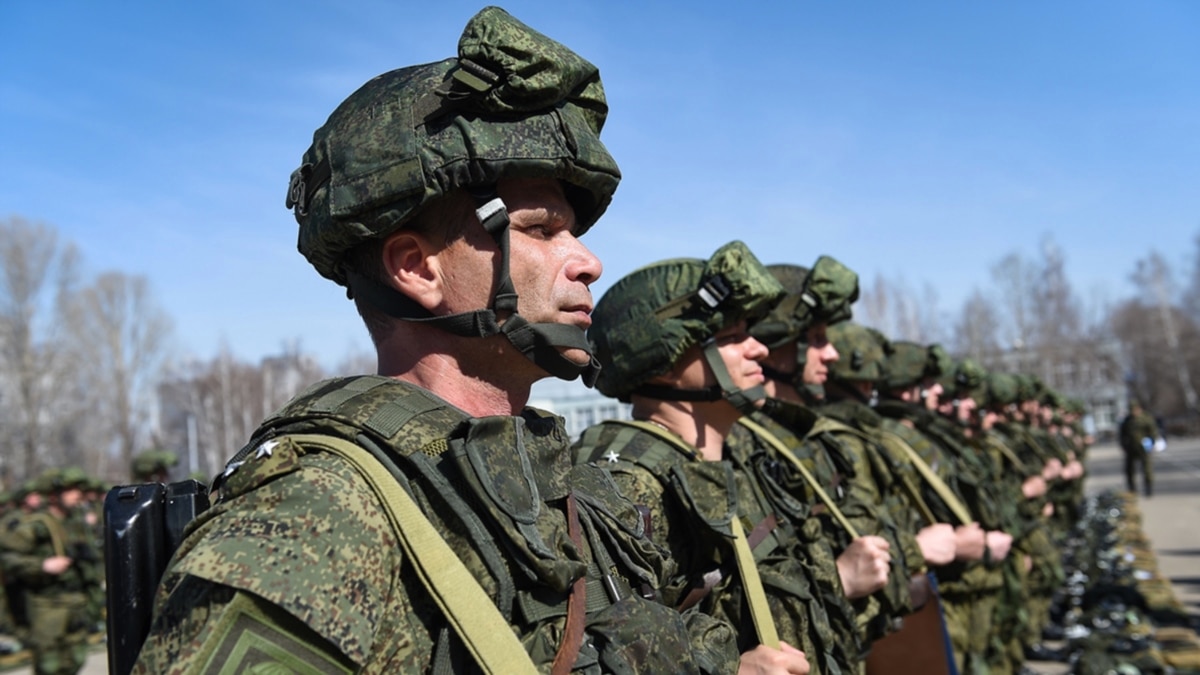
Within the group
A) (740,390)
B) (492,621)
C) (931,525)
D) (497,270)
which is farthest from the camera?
(931,525)

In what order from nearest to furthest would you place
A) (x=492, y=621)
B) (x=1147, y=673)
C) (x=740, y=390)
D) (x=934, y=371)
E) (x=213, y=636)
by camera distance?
(x=213, y=636) → (x=492, y=621) → (x=740, y=390) → (x=1147, y=673) → (x=934, y=371)

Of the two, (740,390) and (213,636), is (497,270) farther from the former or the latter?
(740,390)

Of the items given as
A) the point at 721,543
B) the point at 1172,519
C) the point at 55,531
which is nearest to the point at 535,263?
the point at 721,543

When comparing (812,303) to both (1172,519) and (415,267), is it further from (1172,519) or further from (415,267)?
(1172,519)

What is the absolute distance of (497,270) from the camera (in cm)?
205

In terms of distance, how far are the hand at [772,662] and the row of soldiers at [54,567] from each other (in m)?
9.08

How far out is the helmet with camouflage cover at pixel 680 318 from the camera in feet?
12.9

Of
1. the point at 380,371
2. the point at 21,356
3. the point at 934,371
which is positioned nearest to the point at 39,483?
the point at 934,371

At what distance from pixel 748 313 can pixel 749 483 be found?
0.72 meters

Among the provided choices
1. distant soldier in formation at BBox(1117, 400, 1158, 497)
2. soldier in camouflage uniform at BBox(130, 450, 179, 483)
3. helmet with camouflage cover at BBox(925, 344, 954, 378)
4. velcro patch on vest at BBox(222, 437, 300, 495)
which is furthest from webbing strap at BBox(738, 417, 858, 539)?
distant soldier in formation at BBox(1117, 400, 1158, 497)

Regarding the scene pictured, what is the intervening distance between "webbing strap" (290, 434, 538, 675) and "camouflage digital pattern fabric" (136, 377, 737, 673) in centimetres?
2

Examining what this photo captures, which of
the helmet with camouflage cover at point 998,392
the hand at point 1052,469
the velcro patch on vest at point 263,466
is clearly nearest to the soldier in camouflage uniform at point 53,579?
the velcro patch on vest at point 263,466

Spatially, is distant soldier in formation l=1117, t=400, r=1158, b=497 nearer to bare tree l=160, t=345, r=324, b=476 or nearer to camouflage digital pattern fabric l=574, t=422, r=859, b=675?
camouflage digital pattern fabric l=574, t=422, r=859, b=675

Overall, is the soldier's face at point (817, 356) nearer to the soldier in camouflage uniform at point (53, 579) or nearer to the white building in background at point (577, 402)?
the white building in background at point (577, 402)
